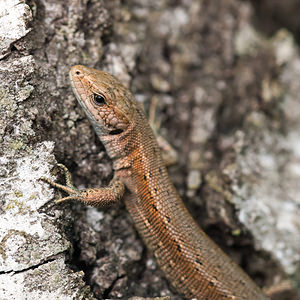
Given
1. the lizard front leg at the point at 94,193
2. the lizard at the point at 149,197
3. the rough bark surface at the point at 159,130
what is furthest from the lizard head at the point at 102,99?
the lizard front leg at the point at 94,193

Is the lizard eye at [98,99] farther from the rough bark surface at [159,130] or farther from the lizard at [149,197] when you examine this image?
the rough bark surface at [159,130]

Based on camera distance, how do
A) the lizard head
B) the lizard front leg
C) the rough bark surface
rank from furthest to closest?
the lizard head, the lizard front leg, the rough bark surface

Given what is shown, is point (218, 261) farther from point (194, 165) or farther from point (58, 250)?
point (58, 250)

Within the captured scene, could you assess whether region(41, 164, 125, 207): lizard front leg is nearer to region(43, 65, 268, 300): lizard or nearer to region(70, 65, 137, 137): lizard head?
region(43, 65, 268, 300): lizard

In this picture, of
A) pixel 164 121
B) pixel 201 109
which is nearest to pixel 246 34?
pixel 201 109

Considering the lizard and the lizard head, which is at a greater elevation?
the lizard head

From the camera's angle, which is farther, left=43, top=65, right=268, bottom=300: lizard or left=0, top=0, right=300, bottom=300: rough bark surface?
left=43, top=65, right=268, bottom=300: lizard

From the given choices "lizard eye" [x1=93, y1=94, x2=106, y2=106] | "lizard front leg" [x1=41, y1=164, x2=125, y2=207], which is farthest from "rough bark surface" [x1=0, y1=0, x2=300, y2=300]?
"lizard eye" [x1=93, y1=94, x2=106, y2=106]

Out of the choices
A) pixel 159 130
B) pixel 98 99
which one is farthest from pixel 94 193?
pixel 159 130

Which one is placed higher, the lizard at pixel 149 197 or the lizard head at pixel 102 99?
the lizard head at pixel 102 99
